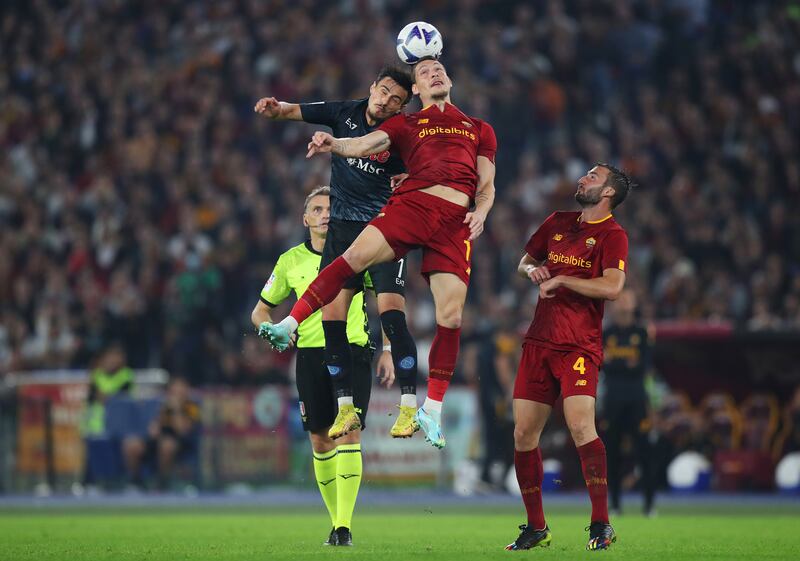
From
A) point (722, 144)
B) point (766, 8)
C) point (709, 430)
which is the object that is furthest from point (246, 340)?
point (766, 8)

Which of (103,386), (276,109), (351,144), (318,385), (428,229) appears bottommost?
(318,385)

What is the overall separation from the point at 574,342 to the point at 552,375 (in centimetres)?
29

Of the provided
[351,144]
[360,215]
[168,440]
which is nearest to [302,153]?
[168,440]

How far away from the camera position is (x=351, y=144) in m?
9.28

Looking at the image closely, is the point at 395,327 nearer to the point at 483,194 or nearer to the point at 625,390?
the point at 483,194

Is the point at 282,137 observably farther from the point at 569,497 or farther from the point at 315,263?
the point at 315,263

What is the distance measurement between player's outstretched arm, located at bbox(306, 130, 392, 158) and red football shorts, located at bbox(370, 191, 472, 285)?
419mm

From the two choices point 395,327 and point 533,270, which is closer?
Answer: point 533,270

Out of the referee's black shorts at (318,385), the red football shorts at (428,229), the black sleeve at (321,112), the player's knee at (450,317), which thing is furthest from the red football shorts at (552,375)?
the black sleeve at (321,112)

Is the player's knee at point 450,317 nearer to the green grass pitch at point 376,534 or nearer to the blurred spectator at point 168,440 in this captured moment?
the green grass pitch at point 376,534

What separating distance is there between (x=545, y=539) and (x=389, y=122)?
10.2 feet

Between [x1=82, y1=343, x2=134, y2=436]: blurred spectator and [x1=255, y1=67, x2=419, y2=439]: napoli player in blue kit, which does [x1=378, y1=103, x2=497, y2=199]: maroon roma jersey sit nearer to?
[x1=255, y1=67, x2=419, y2=439]: napoli player in blue kit

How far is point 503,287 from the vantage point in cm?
2139

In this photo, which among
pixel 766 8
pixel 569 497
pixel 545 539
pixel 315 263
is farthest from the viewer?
pixel 766 8
